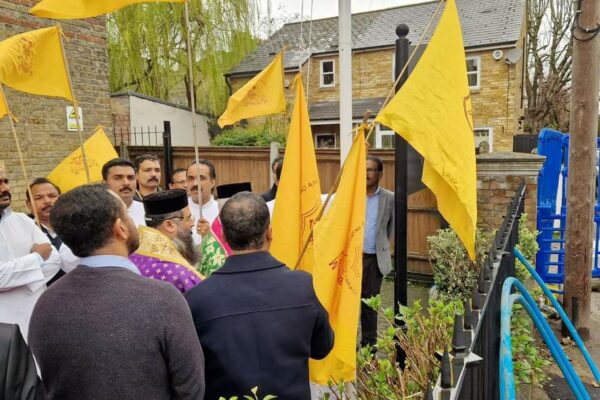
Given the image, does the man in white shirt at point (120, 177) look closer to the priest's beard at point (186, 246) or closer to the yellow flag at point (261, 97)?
the yellow flag at point (261, 97)

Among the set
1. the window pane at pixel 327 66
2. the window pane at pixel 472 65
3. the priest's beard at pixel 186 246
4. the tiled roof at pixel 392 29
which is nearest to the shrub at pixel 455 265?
the priest's beard at pixel 186 246

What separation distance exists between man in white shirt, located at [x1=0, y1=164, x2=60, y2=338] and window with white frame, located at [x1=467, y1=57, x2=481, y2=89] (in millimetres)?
17207

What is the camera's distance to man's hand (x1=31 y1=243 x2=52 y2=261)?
304cm

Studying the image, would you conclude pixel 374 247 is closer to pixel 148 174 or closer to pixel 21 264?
pixel 148 174

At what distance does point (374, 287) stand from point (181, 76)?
16.7 metres

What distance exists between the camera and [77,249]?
178 cm

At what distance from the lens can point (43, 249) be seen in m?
3.05

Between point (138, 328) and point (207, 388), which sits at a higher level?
point (138, 328)

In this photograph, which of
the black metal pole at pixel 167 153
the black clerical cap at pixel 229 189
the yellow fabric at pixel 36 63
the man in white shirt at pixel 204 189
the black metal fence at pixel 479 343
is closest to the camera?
the black metal fence at pixel 479 343

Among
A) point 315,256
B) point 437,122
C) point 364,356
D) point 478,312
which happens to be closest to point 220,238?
point 315,256

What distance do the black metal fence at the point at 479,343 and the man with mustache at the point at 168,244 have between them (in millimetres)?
1155

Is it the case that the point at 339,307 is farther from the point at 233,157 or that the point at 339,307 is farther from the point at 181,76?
the point at 181,76

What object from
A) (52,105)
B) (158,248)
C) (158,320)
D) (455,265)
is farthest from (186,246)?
(52,105)

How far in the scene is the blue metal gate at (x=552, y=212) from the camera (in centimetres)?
660
